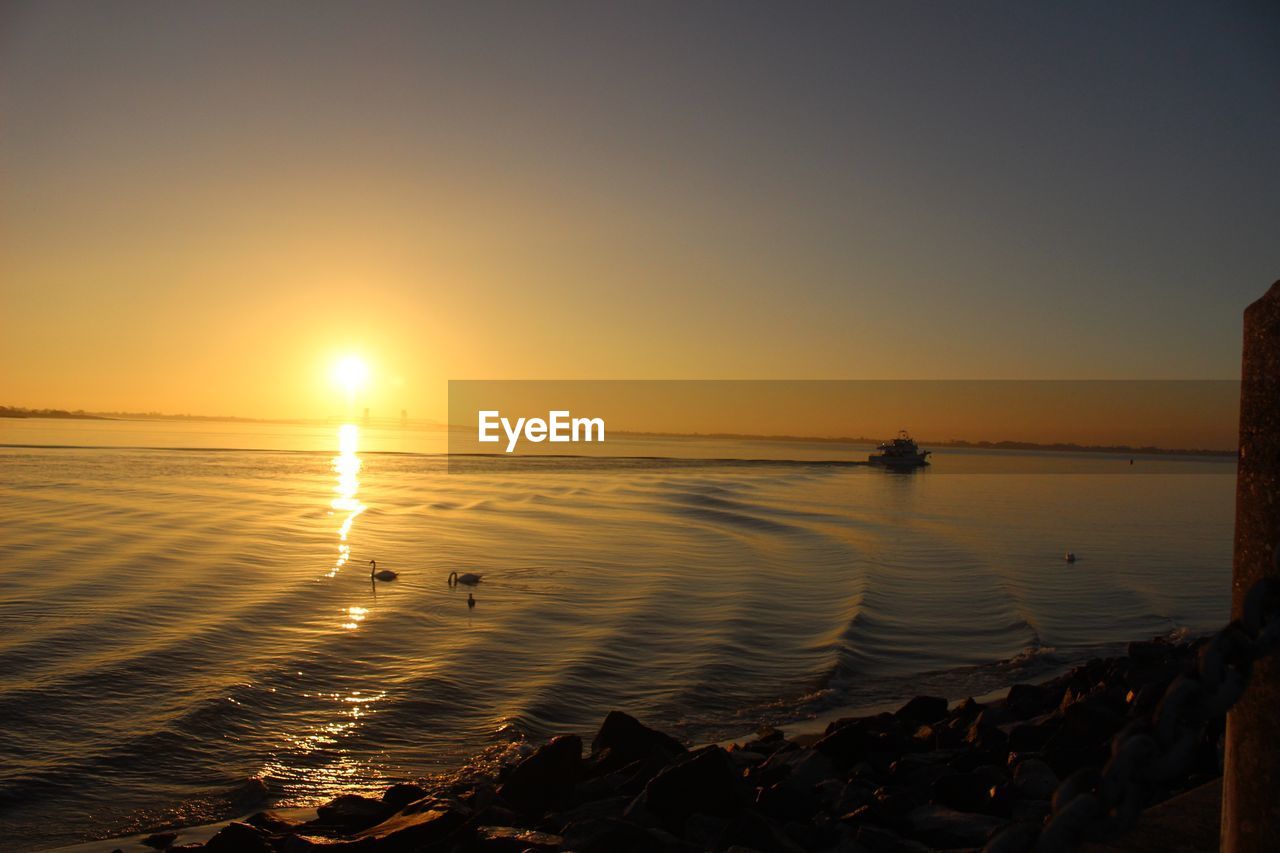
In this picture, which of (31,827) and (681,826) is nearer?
(681,826)

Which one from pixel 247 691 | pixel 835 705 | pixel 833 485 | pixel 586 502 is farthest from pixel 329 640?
pixel 833 485

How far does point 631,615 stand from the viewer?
54.6 ft

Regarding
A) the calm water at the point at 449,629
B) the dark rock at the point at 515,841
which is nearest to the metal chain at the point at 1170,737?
the dark rock at the point at 515,841

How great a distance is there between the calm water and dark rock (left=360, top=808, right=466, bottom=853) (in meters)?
2.32

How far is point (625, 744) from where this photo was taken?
8.09 m

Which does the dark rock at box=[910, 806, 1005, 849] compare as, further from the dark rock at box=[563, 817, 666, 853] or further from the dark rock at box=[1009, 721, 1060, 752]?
the dark rock at box=[1009, 721, 1060, 752]

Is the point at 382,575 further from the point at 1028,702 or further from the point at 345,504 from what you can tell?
the point at 345,504

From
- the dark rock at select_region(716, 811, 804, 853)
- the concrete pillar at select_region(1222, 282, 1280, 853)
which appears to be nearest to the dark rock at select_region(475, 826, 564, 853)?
the dark rock at select_region(716, 811, 804, 853)

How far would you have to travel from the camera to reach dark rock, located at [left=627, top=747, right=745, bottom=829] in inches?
253

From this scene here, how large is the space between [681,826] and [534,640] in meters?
8.62

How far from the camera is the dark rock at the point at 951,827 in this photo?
6035 millimetres

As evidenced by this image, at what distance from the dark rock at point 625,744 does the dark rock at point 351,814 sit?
1951 mm

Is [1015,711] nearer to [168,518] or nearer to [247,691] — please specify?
[247,691]

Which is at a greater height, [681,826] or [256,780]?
[681,826]
